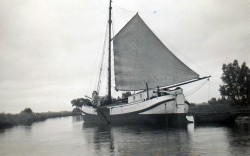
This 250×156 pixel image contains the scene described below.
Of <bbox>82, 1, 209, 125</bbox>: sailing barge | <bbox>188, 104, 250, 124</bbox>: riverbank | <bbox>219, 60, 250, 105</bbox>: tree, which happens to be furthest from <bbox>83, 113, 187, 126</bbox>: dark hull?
<bbox>219, 60, 250, 105</bbox>: tree

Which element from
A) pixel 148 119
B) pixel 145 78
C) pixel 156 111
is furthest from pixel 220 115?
pixel 145 78

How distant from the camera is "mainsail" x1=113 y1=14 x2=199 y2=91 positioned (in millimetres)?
33875

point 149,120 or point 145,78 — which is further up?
point 145,78

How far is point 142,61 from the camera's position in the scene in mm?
37562

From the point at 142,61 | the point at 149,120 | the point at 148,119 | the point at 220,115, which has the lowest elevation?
the point at 149,120

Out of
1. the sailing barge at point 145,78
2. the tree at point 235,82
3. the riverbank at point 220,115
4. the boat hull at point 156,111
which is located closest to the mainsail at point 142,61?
the sailing barge at point 145,78

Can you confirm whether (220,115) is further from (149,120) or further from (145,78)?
(145,78)

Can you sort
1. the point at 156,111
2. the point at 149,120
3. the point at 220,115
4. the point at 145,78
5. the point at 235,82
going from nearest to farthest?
the point at 156,111 < the point at 220,115 < the point at 149,120 < the point at 145,78 < the point at 235,82

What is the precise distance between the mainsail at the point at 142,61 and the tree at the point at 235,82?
18.2 meters

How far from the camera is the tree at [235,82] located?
155 ft

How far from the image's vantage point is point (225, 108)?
119 ft

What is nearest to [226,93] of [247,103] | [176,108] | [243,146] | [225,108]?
[247,103]

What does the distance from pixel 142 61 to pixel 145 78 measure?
2215mm

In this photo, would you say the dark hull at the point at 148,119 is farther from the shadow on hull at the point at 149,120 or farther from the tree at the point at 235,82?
the tree at the point at 235,82
